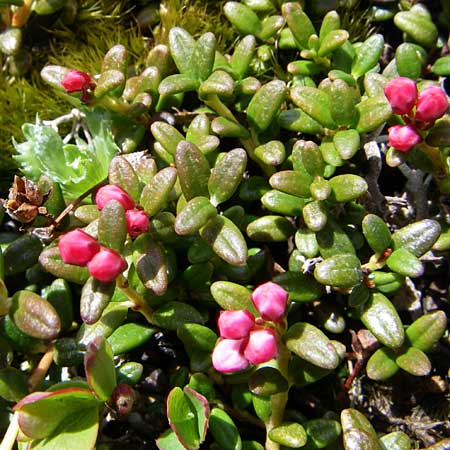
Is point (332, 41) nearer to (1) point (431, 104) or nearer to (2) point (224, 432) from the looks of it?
(1) point (431, 104)

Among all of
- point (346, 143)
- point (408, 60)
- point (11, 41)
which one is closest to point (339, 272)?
point (346, 143)

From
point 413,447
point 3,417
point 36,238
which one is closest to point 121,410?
point 3,417

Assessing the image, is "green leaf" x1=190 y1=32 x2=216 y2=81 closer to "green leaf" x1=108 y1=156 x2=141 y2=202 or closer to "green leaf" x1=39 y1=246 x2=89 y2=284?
"green leaf" x1=108 y1=156 x2=141 y2=202

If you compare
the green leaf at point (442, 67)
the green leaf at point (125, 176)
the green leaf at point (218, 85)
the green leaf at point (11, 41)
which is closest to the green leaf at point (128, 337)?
the green leaf at point (125, 176)

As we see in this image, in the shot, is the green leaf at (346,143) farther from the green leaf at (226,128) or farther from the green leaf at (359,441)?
the green leaf at (359,441)

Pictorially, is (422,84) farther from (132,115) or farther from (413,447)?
(413,447)

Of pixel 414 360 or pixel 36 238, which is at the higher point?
pixel 36 238
